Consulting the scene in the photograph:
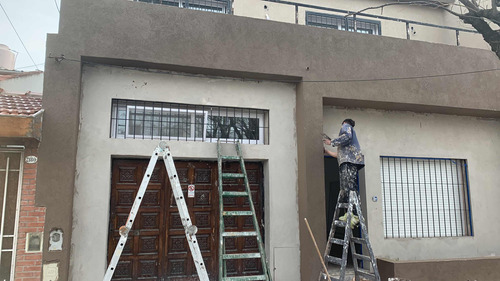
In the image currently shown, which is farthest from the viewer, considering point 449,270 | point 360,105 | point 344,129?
point 360,105

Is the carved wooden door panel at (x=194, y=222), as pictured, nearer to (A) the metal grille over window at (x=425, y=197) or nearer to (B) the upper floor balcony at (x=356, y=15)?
(A) the metal grille over window at (x=425, y=197)

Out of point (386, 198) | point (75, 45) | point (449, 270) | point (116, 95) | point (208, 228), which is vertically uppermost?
point (75, 45)

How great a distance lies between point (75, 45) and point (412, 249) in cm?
710

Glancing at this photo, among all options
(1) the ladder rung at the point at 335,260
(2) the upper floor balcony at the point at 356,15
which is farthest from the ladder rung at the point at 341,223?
(2) the upper floor balcony at the point at 356,15

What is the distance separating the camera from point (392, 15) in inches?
410

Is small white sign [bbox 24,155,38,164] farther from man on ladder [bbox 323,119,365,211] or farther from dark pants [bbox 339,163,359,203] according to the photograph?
dark pants [bbox 339,163,359,203]

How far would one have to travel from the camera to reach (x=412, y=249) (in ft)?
23.8

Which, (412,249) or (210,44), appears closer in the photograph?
(210,44)

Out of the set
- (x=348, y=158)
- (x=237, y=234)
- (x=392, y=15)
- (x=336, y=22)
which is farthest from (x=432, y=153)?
(x=237, y=234)

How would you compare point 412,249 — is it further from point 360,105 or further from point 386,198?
point 360,105

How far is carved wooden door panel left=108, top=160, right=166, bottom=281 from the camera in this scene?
5848mm

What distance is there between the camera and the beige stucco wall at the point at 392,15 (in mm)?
9242

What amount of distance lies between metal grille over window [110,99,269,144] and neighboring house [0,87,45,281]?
1.20 meters

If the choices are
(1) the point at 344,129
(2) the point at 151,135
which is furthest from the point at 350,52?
(2) the point at 151,135
